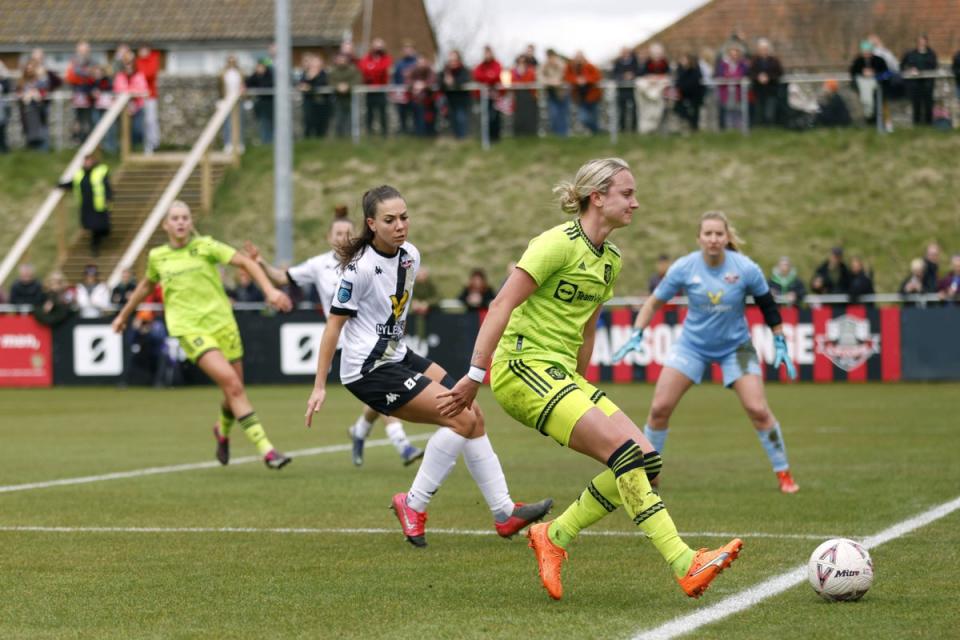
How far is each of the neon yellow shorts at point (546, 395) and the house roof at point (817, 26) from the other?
43.6m

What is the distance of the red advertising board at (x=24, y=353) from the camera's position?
2850 cm

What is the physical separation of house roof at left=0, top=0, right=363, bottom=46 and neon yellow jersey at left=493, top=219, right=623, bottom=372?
4649 cm

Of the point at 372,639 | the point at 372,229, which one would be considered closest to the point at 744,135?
the point at 372,229

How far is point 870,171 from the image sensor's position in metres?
34.6

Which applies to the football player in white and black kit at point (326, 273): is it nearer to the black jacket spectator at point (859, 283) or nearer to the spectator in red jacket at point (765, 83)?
the black jacket spectator at point (859, 283)

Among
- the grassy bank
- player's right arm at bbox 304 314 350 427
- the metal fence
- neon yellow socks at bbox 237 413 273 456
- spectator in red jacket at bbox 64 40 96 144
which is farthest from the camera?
spectator in red jacket at bbox 64 40 96 144

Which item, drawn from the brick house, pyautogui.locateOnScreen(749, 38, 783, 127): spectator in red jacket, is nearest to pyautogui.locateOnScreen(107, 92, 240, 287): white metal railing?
pyautogui.locateOnScreen(749, 38, 783, 127): spectator in red jacket

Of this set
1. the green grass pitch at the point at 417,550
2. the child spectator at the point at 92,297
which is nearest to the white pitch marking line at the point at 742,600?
the green grass pitch at the point at 417,550

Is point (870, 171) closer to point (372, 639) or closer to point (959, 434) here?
point (959, 434)

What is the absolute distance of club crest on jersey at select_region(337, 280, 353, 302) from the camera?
9430 mm

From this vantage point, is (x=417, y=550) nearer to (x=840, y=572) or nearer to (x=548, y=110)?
(x=840, y=572)

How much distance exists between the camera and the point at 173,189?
34750 mm

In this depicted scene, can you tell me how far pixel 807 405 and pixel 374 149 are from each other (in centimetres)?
1756

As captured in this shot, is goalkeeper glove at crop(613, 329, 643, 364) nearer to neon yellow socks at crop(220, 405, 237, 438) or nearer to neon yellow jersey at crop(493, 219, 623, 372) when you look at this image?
neon yellow socks at crop(220, 405, 237, 438)
